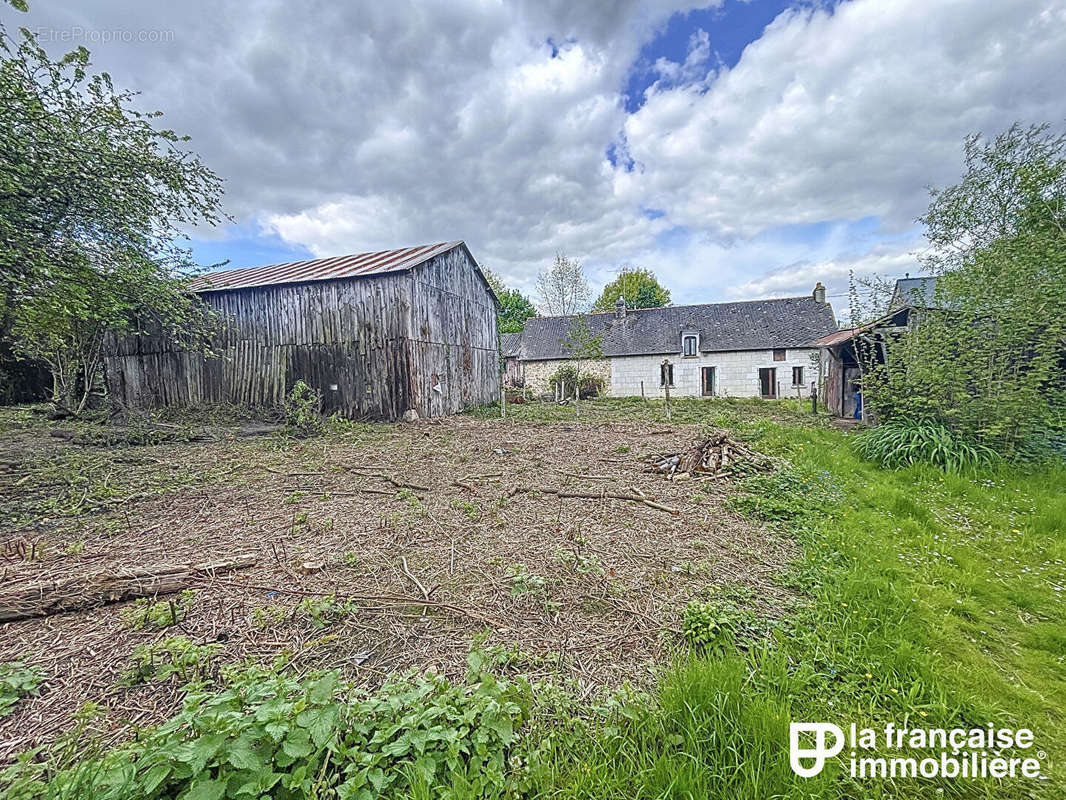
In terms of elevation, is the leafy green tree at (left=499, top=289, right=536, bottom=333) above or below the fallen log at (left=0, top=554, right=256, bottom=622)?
above

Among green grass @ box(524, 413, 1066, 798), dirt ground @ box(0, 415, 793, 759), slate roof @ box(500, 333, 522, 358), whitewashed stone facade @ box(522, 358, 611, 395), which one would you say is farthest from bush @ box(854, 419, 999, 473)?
slate roof @ box(500, 333, 522, 358)

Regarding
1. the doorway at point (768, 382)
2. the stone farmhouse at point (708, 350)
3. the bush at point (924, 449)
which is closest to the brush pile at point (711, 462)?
the bush at point (924, 449)

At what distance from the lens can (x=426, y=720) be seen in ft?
5.36

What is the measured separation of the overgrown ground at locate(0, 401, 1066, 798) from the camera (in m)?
1.59

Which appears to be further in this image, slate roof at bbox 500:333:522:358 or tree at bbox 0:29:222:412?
slate roof at bbox 500:333:522:358

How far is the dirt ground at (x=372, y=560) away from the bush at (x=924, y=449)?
9.70ft

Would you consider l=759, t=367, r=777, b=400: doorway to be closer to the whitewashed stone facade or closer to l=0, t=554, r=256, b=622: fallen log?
the whitewashed stone facade

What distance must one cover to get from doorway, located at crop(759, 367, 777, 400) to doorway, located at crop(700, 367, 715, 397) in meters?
2.45

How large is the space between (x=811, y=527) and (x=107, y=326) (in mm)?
17308

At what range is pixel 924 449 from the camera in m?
5.71

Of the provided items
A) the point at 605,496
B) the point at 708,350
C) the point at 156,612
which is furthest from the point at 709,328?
the point at 156,612

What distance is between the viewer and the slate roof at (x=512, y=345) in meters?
28.0

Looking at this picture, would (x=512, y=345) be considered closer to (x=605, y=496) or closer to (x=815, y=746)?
(x=605, y=496)

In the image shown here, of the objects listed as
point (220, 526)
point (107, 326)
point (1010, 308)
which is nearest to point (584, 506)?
point (220, 526)
